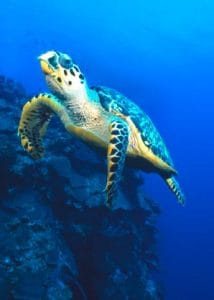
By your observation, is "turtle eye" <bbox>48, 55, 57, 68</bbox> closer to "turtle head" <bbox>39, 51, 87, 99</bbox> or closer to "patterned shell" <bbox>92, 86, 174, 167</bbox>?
"turtle head" <bbox>39, 51, 87, 99</bbox>

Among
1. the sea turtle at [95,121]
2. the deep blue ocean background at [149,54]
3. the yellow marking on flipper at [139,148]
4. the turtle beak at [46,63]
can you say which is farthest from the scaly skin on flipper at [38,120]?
the deep blue ocean background at [149,54]

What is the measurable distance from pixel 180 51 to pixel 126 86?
612 inches

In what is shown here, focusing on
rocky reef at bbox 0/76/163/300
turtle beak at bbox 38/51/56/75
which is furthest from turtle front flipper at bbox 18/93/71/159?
→ rocky reef at bbox 0/76/163/300

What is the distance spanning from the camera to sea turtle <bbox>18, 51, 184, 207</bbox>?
14.3 ft

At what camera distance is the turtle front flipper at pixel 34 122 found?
5109 mm

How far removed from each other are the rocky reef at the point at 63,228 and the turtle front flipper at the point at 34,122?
1.21m

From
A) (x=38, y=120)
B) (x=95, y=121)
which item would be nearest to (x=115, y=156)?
(x=95, y=121)

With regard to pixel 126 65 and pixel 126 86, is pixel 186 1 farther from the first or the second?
pixel 126 86

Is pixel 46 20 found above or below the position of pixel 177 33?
below

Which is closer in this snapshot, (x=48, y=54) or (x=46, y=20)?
(x=48, y=54)

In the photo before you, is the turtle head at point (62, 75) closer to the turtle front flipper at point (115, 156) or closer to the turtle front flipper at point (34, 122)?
the turtle front flipper at point (34, 122)

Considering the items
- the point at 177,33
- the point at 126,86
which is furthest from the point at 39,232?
the point at 177,33

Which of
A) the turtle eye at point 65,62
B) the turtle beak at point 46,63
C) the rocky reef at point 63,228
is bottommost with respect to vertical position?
the rocky reef at point 63,228

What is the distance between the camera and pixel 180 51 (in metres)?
50.7
